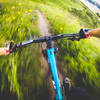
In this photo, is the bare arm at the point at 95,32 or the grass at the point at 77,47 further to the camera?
the grass at the point at 77,47

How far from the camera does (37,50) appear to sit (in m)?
1.76

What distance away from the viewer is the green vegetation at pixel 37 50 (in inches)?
55.0

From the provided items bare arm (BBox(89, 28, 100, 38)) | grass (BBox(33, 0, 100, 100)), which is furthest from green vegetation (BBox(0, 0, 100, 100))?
bare arm (BBox(89, 28, 100, 38))

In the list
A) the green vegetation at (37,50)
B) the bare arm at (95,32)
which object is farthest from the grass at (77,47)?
the bare arm at (95,32)

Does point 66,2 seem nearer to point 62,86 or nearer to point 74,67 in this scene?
point 74,67

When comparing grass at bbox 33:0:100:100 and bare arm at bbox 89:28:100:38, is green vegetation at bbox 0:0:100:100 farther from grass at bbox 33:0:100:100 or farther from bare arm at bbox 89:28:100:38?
bare arm at bbox 89:28:100:38

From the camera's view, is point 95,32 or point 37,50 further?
point 37,50

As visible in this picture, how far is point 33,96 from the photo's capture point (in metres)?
1.34

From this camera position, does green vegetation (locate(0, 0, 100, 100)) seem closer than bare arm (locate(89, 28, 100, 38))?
No

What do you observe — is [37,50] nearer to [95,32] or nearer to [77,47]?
[77,47]

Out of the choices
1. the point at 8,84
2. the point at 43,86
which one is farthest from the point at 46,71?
the point at 8,84

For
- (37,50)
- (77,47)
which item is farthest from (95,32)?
(37,50)

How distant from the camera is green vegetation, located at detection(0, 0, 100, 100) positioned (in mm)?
1396

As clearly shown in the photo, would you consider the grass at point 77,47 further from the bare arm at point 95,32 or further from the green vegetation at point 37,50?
the bare arm at point 95,32
